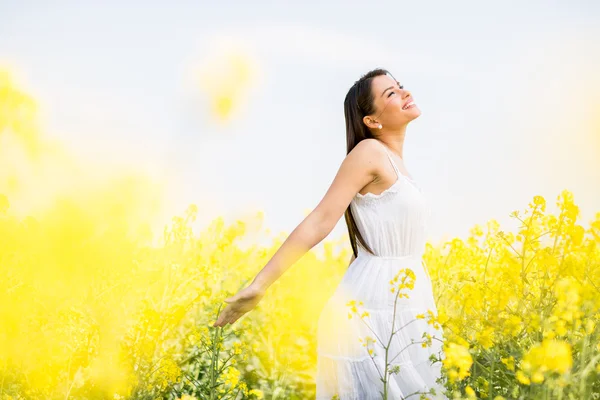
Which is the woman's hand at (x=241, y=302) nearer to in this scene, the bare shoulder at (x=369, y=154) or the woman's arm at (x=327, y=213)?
the woman's arm at (x=327, y=213)

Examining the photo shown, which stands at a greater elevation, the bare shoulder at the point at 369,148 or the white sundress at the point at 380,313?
the bare shoulder at the point at 369,148

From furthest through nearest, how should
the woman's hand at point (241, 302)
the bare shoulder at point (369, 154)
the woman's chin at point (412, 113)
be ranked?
the woman's chin at point (412, 113) → the bare shoulder at point (369, 154) → the woman's hand at point (241, 302)

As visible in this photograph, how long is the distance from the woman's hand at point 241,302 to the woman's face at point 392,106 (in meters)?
0.80

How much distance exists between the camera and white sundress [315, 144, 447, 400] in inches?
86.8

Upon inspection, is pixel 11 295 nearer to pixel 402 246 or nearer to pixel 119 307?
pixel 119 307

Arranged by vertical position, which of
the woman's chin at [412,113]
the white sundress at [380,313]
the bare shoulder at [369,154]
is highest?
the woman's chin at [412,113]

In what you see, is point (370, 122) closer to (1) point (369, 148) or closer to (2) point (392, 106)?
(2) point (392, 106)

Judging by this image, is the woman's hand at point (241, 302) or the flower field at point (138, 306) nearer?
the woman's hand at point (241, 302)

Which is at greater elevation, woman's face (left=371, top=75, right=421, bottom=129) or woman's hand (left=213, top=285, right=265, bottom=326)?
woman's face (left=371, top=75, right=421, bottom=129)

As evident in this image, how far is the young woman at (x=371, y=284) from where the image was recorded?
7.12ft

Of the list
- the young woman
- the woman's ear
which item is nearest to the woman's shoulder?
the young woman

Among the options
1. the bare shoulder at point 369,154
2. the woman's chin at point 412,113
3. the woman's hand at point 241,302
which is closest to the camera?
the woman's hand at point 241,302

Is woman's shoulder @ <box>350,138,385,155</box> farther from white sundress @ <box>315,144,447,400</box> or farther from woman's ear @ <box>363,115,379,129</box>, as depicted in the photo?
woman's ear @ <box>363,115,379,129</box>

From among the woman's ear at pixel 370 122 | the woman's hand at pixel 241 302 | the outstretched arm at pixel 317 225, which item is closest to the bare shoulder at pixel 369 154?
the outstretched arm at pixel 317 225
